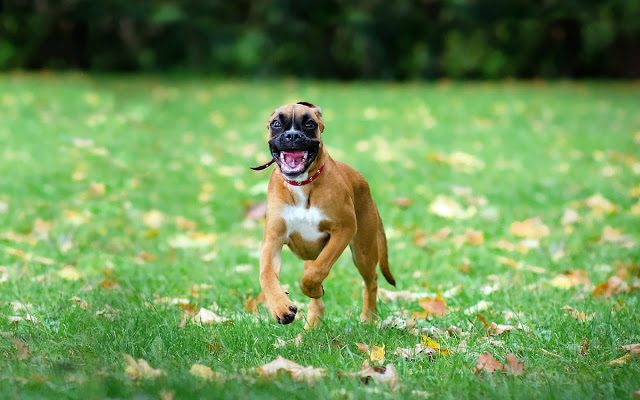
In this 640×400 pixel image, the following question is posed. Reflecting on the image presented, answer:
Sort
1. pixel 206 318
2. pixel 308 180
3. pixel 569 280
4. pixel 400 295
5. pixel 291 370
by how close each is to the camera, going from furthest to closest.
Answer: pixel 569 280 < pixel 400 295 < pixel 206 318 < pixel 308 180 < pixel 291 370

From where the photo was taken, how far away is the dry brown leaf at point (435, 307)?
5.06 meters

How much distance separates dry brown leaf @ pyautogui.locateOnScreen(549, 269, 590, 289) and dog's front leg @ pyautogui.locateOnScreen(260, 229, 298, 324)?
2.29 metres

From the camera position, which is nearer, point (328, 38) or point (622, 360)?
point (622, 360)

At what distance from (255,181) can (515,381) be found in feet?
22.6

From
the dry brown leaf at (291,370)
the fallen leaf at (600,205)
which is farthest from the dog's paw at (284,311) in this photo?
the fallen leaf at (600,205)

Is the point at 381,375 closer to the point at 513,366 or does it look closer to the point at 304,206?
the point at 513,366

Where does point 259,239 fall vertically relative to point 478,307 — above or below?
below

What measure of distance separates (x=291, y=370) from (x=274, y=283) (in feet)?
2.40

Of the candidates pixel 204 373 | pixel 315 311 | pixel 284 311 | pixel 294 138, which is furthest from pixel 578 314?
pixel 204 373

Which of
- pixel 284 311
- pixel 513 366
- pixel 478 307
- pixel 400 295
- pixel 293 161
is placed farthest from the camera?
pixel 400 295

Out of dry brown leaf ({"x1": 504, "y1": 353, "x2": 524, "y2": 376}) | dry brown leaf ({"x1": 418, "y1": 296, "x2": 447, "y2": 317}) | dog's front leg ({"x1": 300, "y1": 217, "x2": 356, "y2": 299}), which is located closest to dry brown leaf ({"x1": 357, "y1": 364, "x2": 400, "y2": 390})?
dry brown leaf ({"x1": 504, "y1": 353, "x2": 524, "y2": 376})

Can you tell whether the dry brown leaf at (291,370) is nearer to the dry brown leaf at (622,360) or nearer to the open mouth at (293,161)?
the open mouth at (293,161)

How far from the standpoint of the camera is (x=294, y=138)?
414 cm

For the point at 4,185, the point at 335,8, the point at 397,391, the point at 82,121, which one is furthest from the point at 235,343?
the point at 335,8
